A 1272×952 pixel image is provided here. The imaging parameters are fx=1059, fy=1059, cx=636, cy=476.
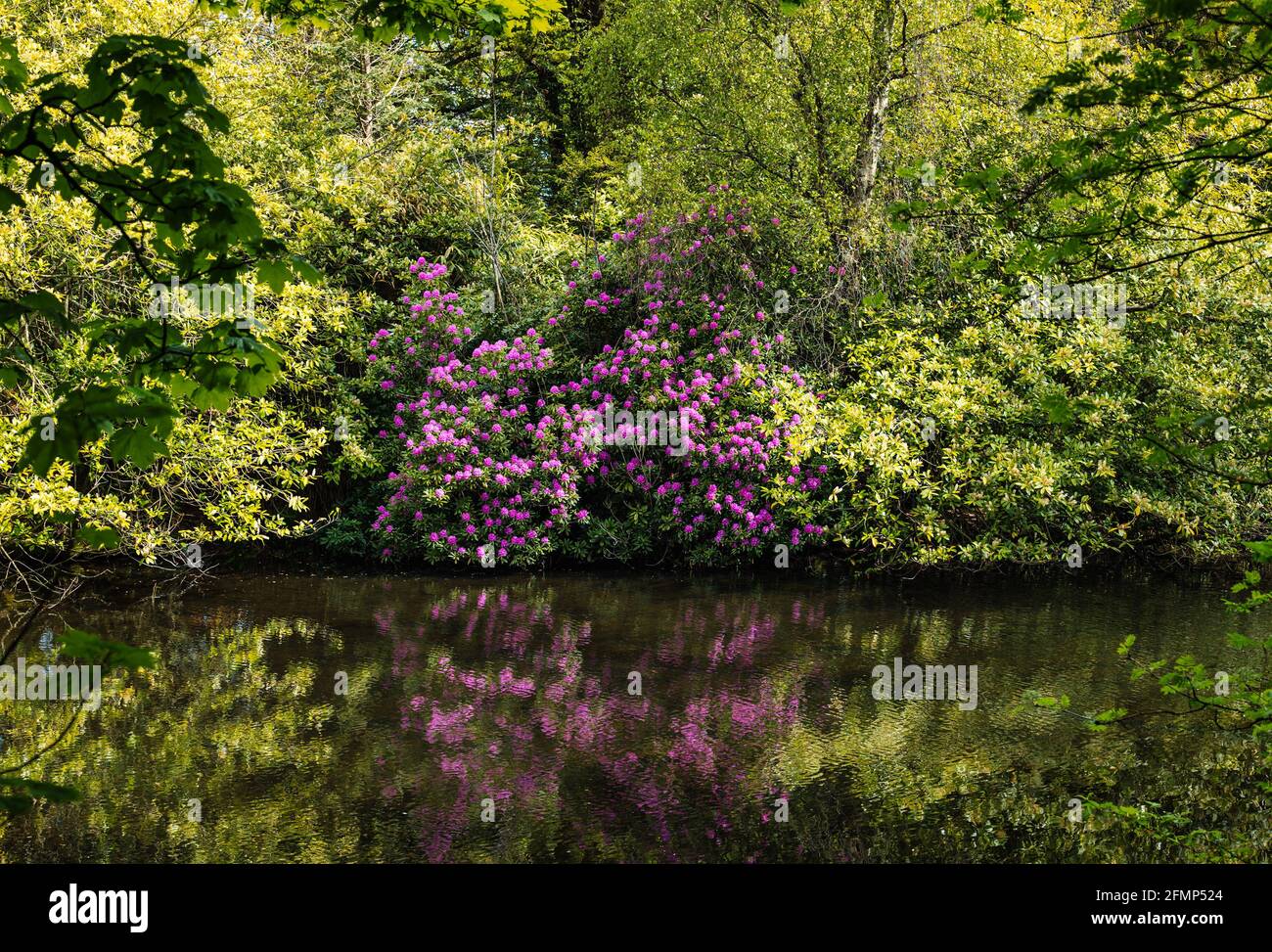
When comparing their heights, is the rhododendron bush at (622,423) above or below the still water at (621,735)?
above

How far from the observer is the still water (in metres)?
4.99

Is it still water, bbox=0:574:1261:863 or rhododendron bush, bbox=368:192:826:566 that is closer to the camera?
still water, bbox=0:574:1261:863

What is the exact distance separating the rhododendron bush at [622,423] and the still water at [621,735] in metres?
1.29

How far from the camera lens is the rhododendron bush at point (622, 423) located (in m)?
11.3

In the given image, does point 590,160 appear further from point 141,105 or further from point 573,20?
point 141,105

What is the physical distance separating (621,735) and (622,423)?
5.70 metres

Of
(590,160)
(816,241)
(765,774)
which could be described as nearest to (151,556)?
(765,774)

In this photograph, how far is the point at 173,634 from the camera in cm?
889

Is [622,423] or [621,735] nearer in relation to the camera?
[621,735]

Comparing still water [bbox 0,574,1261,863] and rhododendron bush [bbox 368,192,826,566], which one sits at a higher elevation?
rhododendron bush [bbox 368,192,826,566]

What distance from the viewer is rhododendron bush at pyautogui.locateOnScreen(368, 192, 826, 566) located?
1134 cm

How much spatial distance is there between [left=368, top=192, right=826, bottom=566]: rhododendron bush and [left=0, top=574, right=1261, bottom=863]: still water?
129cm

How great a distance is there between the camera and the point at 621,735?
6.52m

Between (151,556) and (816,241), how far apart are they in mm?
7564
